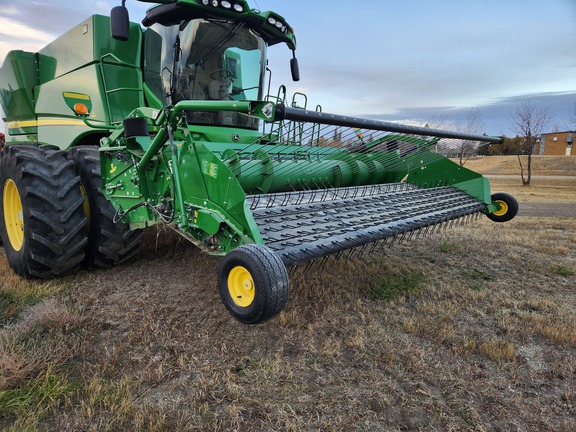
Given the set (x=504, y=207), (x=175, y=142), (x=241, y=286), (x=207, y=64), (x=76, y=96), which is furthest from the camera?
(x=504, y=207)

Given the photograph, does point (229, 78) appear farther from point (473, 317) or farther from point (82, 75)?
point (473, 317)

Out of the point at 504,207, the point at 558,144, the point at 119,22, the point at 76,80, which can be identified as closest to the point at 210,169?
the point at 119,22

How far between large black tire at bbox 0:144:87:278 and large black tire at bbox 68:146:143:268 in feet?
0.47

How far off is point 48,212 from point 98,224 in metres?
0.41

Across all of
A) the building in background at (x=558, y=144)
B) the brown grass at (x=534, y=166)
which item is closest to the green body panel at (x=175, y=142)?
the brown grass at (x=534, y=166)

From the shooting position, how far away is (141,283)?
3.55 meters

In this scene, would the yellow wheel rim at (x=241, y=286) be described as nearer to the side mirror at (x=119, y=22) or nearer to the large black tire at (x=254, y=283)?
the large black tire at (x=254, y=283)

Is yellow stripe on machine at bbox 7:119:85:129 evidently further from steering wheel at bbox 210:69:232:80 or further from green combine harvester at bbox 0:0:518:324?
steering wheel at bbox 210:69:232:80

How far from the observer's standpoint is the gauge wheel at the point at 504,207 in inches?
175

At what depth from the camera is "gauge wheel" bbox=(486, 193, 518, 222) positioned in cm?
444

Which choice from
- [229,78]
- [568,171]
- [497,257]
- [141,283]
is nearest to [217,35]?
[229,78]

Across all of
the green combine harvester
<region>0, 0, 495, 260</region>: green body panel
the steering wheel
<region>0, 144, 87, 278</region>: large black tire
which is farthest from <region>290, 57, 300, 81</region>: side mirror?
<region>0, 144, 87, 278</region>: large black tire

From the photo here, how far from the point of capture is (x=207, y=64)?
368 centimetres

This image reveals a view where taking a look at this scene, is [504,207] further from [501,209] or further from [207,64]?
[207,64]
